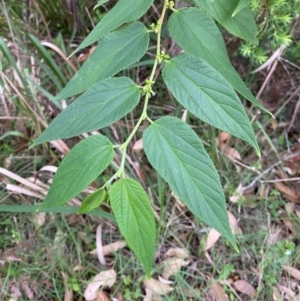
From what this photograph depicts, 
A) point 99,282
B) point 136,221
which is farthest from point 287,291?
point 136,221

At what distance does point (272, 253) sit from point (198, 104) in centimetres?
83

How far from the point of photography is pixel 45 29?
59.4 inches

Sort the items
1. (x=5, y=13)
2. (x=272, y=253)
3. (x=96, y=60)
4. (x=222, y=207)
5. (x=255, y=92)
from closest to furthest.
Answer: (x=222, y=207)
(x=96, y=60)
(x=5, y=13)
(x=272, y=253)
(x=255, y=92)

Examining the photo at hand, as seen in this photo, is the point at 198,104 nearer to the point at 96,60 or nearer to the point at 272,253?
the point at 96,60

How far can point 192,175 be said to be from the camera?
0.69 m

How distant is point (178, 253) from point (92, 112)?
2.54 feet

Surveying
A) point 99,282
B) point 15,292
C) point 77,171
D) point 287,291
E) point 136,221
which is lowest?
point 287,291

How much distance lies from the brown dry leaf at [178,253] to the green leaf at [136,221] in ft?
2.14

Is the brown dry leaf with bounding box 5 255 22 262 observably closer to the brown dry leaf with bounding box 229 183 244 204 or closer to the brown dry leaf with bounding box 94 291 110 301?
the brown dry leaf with bounding box 94 291 110 301

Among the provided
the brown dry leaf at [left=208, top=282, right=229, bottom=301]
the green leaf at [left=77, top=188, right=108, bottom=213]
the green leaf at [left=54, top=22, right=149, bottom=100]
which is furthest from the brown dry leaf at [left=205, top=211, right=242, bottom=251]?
the green leaf at [left=54, top=22, right=149, bottom=100]

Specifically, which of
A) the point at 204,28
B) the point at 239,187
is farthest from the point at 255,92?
the point at 204,28

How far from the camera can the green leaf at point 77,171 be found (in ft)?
2.37

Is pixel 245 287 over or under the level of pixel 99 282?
under

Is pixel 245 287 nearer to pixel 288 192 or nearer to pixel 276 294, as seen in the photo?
pixel 276 294
